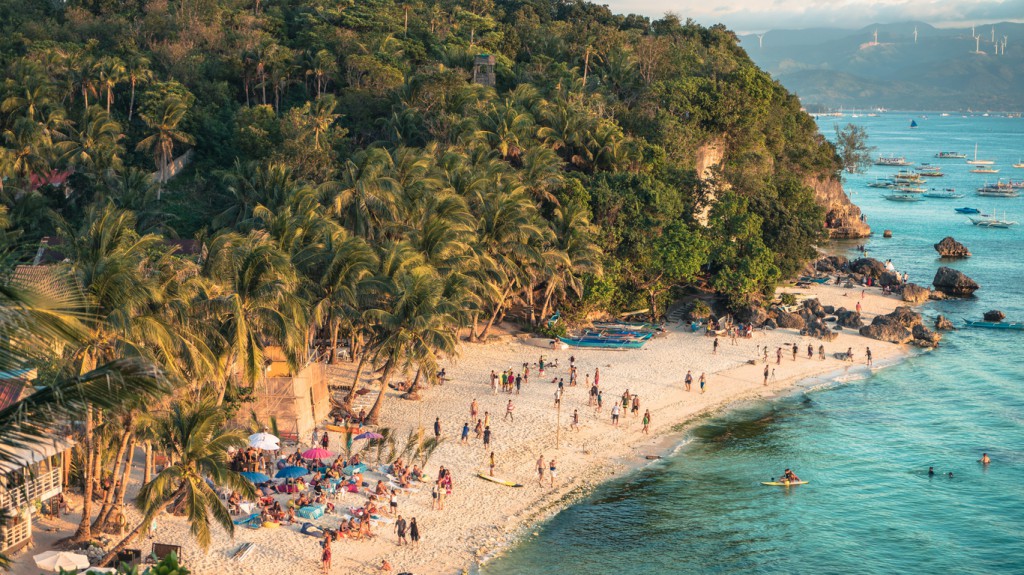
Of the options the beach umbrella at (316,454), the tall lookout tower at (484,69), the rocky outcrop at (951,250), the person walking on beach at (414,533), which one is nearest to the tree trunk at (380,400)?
the beach umbrella at (316,454)

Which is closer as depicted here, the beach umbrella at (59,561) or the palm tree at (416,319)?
the beach umbrella at (59,561)

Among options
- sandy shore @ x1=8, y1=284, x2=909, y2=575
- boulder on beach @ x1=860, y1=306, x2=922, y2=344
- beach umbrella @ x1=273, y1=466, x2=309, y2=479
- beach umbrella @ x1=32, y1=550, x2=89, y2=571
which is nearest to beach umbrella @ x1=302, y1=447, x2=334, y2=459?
beach umbrella @ x1=273, y1=466, x2=309, y2=479

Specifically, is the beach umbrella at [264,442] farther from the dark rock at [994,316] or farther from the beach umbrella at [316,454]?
the dark rock at [994,316]

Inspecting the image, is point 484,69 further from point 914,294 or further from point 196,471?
point 196,471

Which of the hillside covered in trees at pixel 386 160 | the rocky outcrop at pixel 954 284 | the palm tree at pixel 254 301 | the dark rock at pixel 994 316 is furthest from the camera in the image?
the rocky outcrop at pixel 954 284

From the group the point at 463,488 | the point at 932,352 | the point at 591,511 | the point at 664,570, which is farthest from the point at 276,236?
the point at 932,352

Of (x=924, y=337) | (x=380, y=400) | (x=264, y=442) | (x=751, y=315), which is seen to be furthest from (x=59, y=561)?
(x=924, y=337)

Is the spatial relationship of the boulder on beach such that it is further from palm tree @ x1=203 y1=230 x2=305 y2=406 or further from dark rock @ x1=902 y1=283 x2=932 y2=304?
palm tree @ x1=203 y1=230 x2=305 y2=406
